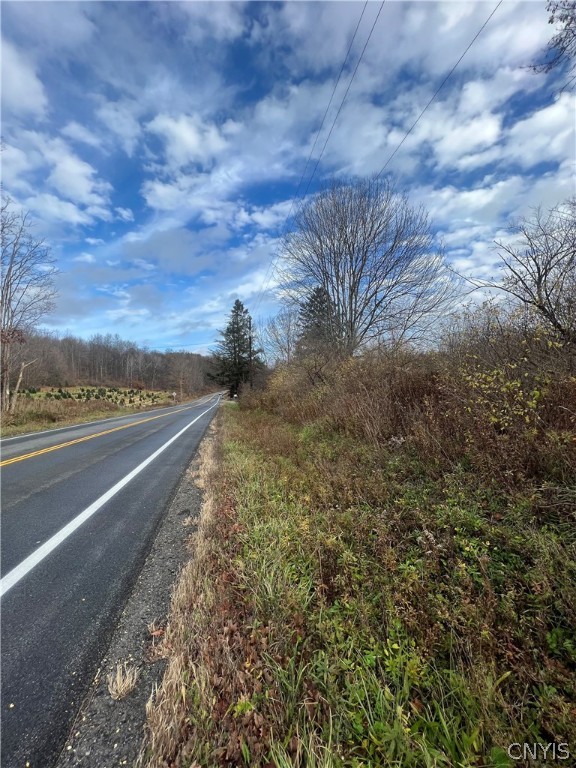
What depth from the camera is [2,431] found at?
42.5ft

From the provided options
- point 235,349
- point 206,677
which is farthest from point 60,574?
point 235,349

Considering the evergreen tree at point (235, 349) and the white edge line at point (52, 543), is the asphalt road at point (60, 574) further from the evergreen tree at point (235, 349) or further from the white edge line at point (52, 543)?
the evergreen tree at point (235, 349)

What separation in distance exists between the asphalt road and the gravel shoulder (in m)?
0.07

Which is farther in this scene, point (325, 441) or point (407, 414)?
point (325, 441)

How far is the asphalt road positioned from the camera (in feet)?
5.85

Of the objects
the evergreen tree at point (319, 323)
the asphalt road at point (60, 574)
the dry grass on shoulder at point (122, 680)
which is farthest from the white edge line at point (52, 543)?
the evergreen tree at point (319, 323)

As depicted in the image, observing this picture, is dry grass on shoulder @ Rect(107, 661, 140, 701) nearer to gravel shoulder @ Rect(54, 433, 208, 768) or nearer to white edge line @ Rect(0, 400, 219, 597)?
gravel shoulder @ Rect(54, 433, 208, 768)

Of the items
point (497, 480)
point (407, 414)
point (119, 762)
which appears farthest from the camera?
point (407, 414)

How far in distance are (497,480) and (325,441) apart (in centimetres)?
383

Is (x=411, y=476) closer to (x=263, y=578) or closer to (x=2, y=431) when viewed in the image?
(x=263, y=578)

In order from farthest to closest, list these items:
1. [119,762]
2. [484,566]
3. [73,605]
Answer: [73,605] → [484,566] → [119,762]

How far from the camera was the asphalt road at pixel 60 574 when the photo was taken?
5.85ft

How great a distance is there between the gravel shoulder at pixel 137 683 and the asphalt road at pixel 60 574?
0.07 m

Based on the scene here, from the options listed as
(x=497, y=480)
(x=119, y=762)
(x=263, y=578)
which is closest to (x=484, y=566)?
(x=497, y=480)
